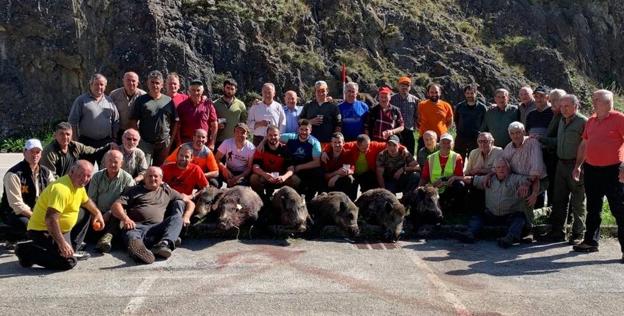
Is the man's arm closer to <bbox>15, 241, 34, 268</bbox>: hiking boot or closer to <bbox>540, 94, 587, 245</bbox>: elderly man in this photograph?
<bbox>15, 241, 34, 268</bbox>: hiking boot

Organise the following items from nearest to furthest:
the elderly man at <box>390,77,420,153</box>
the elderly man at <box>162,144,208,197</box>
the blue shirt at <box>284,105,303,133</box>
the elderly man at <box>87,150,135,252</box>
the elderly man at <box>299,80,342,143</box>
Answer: the elderly man at <box>87,150,135,252</box>
the elderly man at <box>162,144,208,197</box>
the elderly man at <box>299,80,342,143</box>
the blue shirt at <box>284,105,303,133</box>
the elderly man at <box>390,77,420,153</box>

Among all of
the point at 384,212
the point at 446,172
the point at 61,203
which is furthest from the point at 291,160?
the point at 61,203

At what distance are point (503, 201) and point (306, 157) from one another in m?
3.14

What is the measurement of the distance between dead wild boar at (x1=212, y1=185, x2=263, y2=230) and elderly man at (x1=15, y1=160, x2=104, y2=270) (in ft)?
6.91

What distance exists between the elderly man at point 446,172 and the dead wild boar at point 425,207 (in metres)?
0.50

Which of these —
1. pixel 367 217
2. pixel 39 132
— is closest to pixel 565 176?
pixel 367 217

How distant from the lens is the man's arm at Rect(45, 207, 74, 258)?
22.8 feet

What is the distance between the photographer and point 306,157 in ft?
33.7

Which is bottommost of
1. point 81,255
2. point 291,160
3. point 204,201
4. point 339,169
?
point 81,255

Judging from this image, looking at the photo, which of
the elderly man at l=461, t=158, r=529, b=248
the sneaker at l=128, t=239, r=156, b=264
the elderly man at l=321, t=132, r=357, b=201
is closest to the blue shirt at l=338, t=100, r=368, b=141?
the elderly man at l=321, t=132, r=357, b=201

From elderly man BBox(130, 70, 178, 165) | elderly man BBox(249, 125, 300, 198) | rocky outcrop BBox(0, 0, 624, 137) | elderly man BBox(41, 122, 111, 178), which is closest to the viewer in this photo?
elderly man BBox(41, 122, 111, 178)

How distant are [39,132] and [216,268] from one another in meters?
15.8

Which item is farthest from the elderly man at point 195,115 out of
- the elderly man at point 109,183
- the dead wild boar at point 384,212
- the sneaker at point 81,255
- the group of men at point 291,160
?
the sneaker at point 81,255

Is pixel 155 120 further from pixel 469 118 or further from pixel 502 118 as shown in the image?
pixel 502 118
